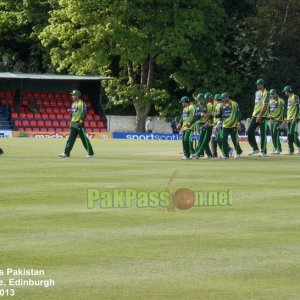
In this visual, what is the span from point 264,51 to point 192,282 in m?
65.1

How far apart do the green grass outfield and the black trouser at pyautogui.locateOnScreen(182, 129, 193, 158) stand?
968 cm

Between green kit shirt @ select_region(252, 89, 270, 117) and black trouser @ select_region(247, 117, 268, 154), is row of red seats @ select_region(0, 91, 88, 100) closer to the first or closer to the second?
black trouser @ select_region(247, 117, 268, 154)

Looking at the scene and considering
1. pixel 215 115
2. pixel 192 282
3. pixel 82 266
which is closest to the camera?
pixel 192 282

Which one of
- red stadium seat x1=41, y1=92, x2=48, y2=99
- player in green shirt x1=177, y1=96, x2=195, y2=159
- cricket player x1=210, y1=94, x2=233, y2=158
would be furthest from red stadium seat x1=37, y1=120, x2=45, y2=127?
player in green shirt x1=177, y1=96, x2=195, y2=159

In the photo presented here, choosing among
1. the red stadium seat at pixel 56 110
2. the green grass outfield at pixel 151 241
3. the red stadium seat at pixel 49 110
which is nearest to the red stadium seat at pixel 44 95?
the red stadium seat at pixel 49 110

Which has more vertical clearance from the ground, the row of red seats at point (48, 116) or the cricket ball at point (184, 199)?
the cricket ball at point (184, 199)

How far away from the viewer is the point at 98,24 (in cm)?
7288

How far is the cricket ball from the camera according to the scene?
18.4 meters

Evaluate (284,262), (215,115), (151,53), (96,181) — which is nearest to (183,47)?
(151,53)

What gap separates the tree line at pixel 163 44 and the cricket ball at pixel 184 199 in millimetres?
51081

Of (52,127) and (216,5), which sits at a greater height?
(216,5)

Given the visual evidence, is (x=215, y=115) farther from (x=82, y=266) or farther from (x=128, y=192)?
(x=82, y=266)

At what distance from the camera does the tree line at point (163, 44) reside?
7250cm

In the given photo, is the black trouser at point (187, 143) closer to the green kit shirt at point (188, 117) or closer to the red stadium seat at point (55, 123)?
the green kit shirt at point (188, 117)
